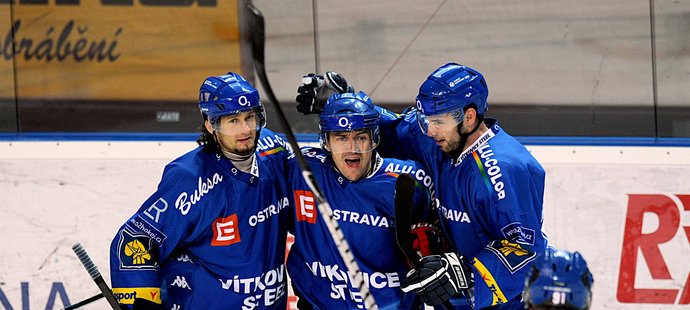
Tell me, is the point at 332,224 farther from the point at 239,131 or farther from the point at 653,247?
the point at 653,247

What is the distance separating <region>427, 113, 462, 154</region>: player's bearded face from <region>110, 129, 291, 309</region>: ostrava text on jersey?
0.45 meters

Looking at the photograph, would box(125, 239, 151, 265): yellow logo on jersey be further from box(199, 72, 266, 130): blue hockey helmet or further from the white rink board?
the white rink board

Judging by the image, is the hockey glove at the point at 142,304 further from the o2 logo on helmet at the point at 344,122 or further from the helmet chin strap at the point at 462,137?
the helmet chin strap at the point at 462,137

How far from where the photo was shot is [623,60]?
4.34 metres

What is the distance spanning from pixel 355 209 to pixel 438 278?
32 centimetres

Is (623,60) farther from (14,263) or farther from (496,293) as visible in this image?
(14,263)

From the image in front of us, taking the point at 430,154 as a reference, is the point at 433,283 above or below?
below

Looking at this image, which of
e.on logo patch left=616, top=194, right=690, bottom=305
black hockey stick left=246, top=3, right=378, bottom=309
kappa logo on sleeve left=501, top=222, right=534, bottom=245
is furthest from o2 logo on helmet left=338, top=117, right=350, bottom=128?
e.on logo patch left=616, top=194, right=690, bottom=305

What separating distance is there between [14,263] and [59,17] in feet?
2.96

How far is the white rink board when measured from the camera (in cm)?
416

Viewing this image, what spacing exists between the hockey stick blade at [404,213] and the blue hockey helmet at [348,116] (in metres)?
0.14

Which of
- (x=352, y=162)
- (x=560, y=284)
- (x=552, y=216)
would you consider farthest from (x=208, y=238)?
(x=552, y=216)

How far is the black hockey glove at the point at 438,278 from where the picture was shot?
293cm

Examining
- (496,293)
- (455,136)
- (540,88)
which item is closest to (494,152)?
(455,136)
